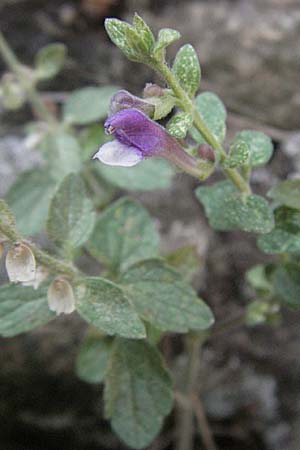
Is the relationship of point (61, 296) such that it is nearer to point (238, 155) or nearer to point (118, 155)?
point (118, 155)

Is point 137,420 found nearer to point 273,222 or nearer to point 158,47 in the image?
point 273,222

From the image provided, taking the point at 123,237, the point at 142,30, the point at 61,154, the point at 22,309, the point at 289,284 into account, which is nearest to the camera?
the point at 142,30

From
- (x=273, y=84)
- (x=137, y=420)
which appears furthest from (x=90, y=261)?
(x=273, y=84)

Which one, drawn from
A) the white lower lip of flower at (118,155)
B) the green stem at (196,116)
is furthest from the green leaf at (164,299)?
the white lower lip of flower at (118,155)

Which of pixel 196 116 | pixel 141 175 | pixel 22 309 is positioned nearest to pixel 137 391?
pixel 22 309

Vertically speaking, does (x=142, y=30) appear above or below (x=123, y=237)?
above
